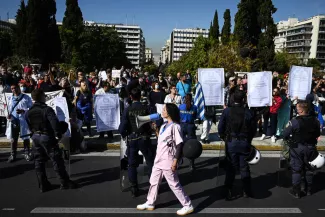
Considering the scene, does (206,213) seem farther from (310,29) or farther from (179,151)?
(310,29)

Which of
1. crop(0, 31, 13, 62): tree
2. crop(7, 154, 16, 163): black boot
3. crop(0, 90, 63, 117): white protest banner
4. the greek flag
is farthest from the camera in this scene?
crop(0, 31, 13, 62): tree

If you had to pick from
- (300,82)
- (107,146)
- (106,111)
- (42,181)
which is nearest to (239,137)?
(42,181)

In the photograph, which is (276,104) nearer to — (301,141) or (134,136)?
(301,141)

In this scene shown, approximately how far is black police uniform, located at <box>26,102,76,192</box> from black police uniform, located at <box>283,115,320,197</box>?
413cm

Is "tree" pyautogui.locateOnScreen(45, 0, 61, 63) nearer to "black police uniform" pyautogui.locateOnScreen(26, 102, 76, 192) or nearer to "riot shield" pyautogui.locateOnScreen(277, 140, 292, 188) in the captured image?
"black police uniform" pyautogui.locateOnScreen(26, 102, 76, 192)

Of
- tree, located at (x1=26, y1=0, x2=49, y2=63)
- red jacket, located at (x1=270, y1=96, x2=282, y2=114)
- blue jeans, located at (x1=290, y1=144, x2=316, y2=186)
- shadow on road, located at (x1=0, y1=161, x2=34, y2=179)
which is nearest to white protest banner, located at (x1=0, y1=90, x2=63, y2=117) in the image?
shadow on road, located at (x1=0, y1=161, x2=34, y2=179)

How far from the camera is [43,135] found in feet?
16.9

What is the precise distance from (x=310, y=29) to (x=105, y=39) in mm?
88863

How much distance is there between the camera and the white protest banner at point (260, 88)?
343 inches

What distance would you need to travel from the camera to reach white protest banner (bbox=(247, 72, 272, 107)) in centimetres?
871

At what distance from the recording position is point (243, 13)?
40.2 m

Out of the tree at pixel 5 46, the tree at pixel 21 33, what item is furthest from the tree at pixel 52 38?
the tree at pixel 5 46

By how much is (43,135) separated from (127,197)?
183 centimetres

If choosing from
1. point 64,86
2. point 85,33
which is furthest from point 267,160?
point 85,33
